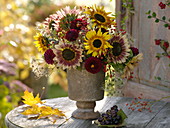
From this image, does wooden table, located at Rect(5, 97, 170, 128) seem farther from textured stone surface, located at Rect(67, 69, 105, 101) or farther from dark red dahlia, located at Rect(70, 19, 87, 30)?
dark red dahlia, located at Rect(70, 19, 87, 30)

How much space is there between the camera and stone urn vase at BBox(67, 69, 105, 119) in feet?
6.17

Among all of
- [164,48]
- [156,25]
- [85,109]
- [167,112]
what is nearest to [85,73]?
[85,109]

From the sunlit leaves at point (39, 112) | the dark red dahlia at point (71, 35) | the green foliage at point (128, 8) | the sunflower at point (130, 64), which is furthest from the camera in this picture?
the green foliage at point (128, 8)

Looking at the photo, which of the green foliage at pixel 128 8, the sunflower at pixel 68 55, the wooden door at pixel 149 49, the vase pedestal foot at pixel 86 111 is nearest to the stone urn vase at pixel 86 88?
the vase pedestal foot at pixel 86 111

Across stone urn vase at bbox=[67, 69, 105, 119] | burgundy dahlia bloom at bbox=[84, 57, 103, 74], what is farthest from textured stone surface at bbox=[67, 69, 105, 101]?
burgundy dahlia bloom at bbox=[84, 57, 103, 74]

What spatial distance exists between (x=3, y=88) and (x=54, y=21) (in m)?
1.81

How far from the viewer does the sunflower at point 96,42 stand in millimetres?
1763

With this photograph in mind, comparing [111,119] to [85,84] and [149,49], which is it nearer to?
[85,84]

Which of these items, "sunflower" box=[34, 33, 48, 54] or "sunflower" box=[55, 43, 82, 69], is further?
"sunflower" box=[34, 33, 48, 54]

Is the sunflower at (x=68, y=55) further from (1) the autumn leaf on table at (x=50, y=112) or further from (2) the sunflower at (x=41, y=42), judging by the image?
(1) the autumn leaf on table at (x=50, y=112)

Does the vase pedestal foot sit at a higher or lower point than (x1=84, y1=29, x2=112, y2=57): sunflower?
lower

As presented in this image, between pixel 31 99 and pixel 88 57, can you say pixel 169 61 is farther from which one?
pixel 31 99

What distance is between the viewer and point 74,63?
70.1 inches

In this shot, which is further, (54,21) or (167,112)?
(167,112)
